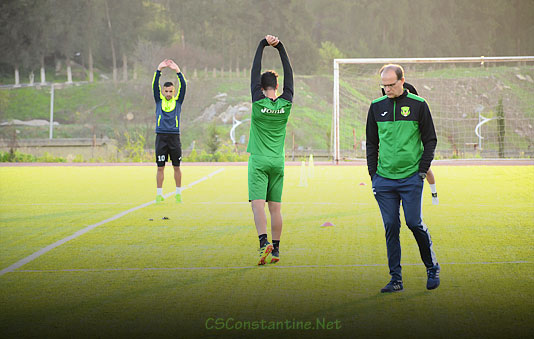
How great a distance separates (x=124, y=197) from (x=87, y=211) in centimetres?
286

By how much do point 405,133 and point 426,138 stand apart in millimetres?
185

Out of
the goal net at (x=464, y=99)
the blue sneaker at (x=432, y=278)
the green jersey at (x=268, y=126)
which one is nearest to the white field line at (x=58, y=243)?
the green jersey at (x=268, y=126)

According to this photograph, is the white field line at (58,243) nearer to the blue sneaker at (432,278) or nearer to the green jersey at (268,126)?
the green jersey at (268,126)

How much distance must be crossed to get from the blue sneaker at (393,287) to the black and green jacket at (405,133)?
89 cm

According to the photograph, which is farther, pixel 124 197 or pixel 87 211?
pixel 124 197

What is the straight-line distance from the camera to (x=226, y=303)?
5.52 meters

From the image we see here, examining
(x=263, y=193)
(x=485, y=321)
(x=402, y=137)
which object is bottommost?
(x=485, y=321)

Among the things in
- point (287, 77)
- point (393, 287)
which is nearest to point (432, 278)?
point (393, 287)

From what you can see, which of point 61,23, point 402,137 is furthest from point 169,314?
point 61,23

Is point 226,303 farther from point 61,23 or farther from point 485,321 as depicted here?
point 61,23

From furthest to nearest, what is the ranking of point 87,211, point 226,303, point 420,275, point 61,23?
point 61,23 < point 87,211 < point 420,275 < point 226,303

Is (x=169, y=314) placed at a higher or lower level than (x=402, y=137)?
lower

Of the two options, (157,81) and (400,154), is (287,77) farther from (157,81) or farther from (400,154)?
(157,81)

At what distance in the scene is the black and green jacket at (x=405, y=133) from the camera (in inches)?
230
